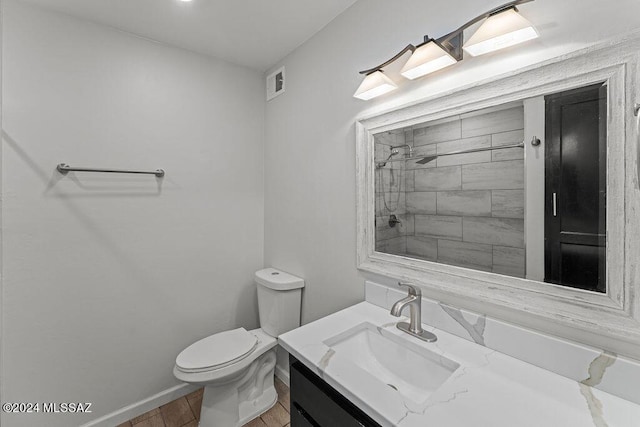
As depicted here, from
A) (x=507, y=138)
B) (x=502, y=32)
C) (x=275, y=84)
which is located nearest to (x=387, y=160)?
(x=507, y=138)

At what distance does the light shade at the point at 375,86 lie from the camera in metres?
1.28

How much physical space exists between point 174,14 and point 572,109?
188 centimetres

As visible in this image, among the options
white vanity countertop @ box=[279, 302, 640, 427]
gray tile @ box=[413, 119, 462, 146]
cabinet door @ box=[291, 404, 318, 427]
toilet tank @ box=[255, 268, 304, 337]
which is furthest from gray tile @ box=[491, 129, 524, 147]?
toilet tank @ box=[255, 268, 304, 337]

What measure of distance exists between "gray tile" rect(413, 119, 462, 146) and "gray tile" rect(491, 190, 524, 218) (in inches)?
10.9

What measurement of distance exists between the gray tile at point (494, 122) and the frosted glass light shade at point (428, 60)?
0.23 m

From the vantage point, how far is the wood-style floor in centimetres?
170

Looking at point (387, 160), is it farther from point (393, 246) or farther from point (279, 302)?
point (279, 302)

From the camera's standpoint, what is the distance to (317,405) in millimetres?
941

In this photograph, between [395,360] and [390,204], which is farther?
[390,204]

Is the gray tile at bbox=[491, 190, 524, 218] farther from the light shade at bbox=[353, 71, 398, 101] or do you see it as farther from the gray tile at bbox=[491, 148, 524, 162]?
the light shade at bbox=[353, 71, 398, 101]

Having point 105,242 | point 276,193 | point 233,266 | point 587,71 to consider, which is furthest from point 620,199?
point 105,242

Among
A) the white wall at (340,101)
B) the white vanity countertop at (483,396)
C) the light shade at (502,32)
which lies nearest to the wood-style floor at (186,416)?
the white wall at (340,101)

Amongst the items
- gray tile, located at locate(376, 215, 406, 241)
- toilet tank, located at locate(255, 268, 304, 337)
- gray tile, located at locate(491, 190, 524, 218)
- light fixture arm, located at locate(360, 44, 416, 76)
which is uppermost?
light fixture arm, located at locate(360, 44, 416, 76)

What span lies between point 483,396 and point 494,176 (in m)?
0.70
